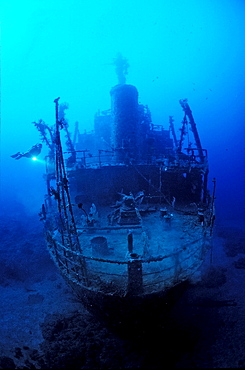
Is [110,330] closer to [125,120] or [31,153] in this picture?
[31,153]

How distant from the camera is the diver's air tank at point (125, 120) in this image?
2256 centimetres

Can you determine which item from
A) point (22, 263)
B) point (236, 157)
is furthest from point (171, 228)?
point (236, 157)

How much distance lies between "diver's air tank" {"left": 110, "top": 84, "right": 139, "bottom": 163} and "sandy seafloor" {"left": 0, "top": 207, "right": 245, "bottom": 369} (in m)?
13.2

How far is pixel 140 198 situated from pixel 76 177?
5.88 meters

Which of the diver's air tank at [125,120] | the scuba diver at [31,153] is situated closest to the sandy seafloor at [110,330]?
the scuba diver at [31,153]

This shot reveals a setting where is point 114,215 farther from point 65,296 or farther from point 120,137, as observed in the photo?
point 120,137

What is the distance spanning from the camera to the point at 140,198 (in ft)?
56.9

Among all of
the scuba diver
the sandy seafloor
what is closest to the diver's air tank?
the scuba diver

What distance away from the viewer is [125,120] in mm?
22734

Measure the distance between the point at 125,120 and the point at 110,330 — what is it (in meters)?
18.5

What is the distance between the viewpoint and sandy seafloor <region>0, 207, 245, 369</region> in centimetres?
913

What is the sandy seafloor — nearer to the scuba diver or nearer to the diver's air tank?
the scuba diver

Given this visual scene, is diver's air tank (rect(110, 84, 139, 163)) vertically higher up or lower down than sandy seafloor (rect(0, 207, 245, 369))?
higher up

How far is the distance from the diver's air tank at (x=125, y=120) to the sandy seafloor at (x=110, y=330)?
43.2 ft
